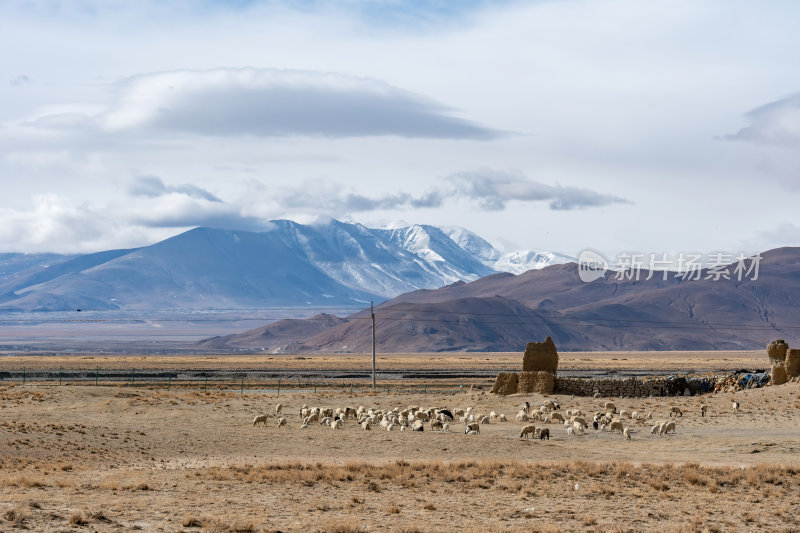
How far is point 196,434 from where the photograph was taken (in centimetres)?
3547

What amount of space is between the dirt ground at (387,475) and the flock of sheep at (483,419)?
480 millimetres

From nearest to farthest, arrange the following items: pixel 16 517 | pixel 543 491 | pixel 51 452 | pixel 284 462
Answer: pixel 16 517
pixel 543 491
pixel 284 462
pixel 51 452

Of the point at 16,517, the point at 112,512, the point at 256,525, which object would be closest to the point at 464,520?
the point at 256,525

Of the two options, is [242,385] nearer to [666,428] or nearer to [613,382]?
[613,382]

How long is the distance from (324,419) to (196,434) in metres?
5.64

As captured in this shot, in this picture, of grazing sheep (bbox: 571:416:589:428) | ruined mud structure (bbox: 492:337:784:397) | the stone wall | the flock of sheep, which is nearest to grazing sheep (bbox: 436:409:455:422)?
the flock of sheep

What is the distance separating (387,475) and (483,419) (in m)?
16.9

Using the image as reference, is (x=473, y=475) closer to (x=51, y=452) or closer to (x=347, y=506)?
(x=347, y=506)

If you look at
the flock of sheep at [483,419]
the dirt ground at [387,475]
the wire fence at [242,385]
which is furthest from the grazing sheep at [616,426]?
the wire fence at [242,385]

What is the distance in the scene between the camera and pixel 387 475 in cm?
2466

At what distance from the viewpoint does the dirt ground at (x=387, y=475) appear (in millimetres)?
19078

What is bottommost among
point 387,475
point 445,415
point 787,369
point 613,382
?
point 387,475

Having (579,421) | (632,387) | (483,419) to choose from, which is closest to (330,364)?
(632,387)

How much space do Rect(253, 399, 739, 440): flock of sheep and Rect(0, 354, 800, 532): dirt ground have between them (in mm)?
480
